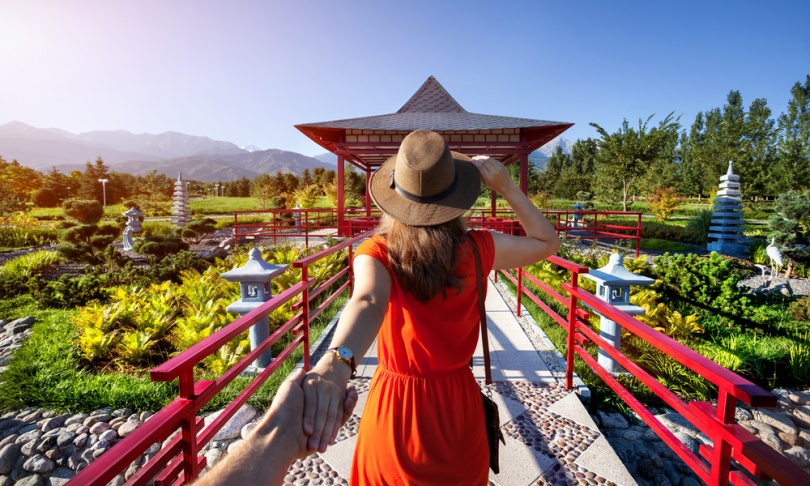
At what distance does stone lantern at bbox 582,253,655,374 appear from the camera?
12.5 ft

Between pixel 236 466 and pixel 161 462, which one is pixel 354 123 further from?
pixel 236 466

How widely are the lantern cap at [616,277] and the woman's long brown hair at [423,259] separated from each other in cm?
317

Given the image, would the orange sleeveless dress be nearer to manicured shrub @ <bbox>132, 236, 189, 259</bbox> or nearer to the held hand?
the held hand

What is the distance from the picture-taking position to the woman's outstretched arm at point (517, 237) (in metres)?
1.38

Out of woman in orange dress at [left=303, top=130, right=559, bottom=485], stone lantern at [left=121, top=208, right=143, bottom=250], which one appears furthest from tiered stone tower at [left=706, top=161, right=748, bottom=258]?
stone lantern at [left=121, top=208, right=143, bottom=250]

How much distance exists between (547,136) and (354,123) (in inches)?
172

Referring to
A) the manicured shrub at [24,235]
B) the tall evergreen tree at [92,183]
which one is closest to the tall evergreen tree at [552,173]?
the manicured shrub at [24,235]

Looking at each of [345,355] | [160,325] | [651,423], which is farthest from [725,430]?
[160,325]

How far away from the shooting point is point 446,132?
835cm

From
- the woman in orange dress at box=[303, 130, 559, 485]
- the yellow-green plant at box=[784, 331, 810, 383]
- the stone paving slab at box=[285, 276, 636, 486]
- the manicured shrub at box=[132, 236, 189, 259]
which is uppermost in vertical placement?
the woman in orange dress at box=[303, 130, 559, 485]

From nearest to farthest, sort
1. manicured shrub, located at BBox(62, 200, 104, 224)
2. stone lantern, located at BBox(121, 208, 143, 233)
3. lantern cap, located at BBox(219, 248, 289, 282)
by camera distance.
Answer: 1. lantern cap, located at BBox(219, 248, 289, 282)
2. manicured shrub, located at BBox(62, 200, 104, 224)
3. stone lantern, located at BBox(121, 208, 143, 233)

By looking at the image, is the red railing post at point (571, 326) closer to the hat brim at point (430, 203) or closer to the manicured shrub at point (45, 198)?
the hat brim at point (430, 203)

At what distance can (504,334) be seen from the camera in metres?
4.70

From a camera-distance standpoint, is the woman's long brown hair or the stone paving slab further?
the stone paving slab
